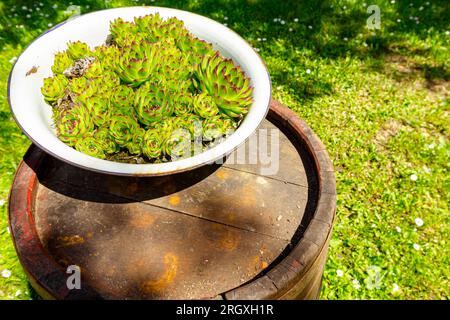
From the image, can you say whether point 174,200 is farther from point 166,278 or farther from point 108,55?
point 108,55

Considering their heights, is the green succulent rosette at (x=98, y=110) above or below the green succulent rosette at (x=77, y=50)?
below

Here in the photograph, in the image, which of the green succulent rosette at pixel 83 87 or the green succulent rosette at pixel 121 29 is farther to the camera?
the green succulent rosette at pixel 121 29

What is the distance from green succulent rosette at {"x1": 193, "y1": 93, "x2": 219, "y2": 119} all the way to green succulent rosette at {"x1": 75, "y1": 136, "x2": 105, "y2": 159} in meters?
0.45

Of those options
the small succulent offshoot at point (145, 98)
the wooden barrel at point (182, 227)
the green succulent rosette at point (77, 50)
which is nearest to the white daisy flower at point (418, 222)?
the wooden barrel at point (182, 227)

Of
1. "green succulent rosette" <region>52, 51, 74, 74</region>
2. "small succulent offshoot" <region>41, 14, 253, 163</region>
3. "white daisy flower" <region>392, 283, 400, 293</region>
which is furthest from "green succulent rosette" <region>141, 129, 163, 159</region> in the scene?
"white daisy flower" <region>392, 283, 400, 293</region>

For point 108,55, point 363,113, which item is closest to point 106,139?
point 108,55

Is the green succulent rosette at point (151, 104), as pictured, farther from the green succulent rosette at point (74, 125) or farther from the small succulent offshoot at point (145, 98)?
the green succulent rosette at point (74, 125)

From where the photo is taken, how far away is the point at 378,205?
299 centimetres

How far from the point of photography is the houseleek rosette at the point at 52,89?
5.36 ft

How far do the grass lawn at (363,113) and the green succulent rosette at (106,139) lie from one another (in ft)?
4.95

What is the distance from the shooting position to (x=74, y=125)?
1.53 meters

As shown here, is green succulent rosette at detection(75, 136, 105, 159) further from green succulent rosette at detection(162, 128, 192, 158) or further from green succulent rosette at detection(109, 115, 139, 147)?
green succulent rosette at detection(162, 128, 192, 158)

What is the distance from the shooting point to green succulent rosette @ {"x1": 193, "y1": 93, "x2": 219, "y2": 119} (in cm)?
160
